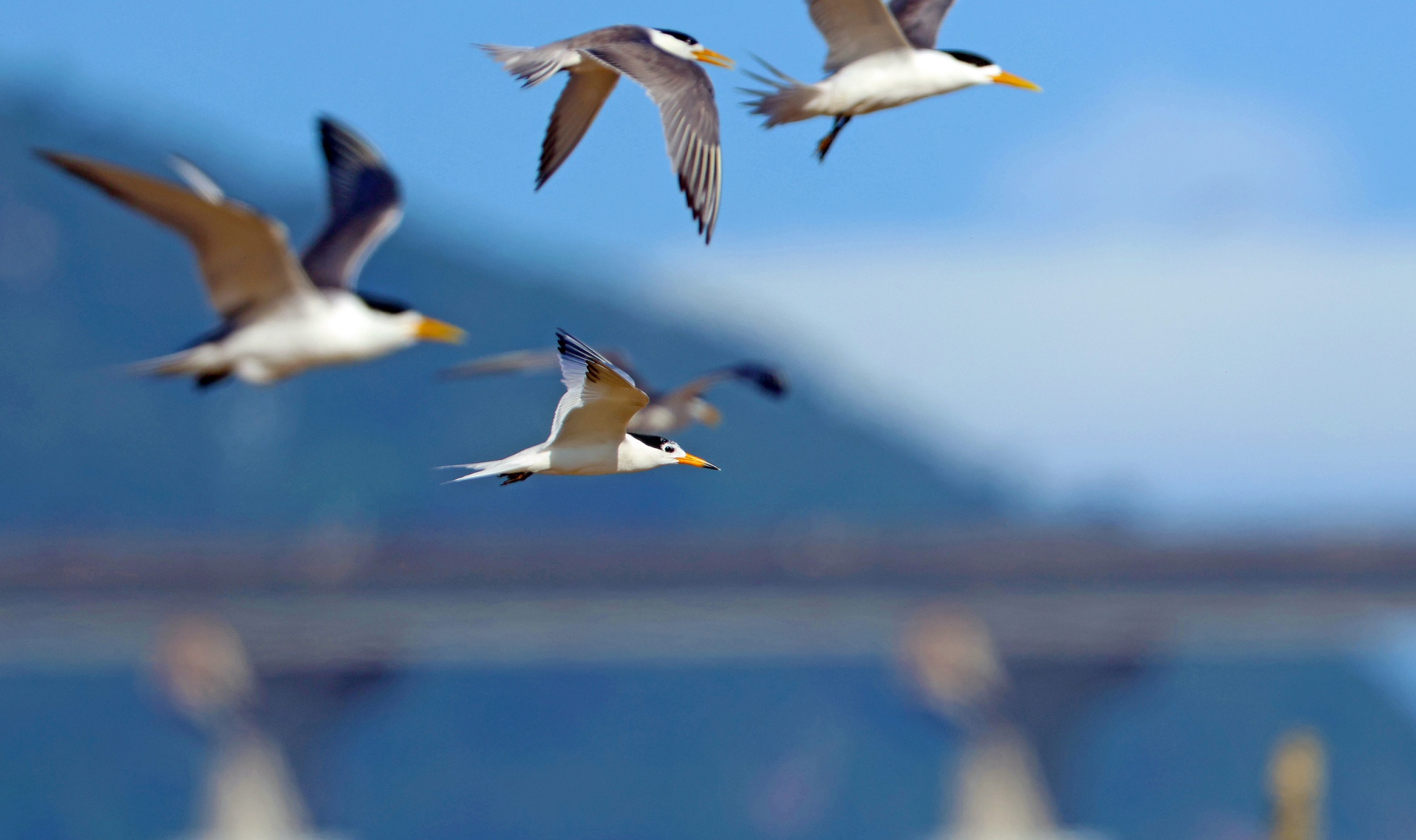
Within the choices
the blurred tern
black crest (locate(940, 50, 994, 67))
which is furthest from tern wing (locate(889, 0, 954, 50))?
the blurred tern

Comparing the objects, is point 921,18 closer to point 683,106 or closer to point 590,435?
point 683,106

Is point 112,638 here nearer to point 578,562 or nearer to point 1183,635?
point 578,562

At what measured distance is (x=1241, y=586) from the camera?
8106 centimetres

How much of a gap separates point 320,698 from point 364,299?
183 ft

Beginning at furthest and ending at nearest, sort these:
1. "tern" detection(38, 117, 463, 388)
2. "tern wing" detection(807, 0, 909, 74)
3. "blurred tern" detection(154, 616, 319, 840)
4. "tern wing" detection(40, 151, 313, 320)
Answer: "blurred tern" detection(154, 616, 319, 840)
"tern" detection(38, 117, 463, 388)
"tern wing" detection(40, 151, 313, 320)
"tern wing" detection(807, 0, 909, 74)

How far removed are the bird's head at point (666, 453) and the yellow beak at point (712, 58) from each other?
2.81 metres

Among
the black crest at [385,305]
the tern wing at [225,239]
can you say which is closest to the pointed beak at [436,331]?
the black crest at [385,305]

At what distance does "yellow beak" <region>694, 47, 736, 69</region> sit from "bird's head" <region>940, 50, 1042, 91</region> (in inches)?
57.1

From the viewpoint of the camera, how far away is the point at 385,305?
14562mm

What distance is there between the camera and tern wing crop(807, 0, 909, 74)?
11.5m

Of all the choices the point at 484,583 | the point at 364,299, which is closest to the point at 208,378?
the point at 364,299

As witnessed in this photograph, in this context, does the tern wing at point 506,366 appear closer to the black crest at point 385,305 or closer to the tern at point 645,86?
the black crest at point 385,305

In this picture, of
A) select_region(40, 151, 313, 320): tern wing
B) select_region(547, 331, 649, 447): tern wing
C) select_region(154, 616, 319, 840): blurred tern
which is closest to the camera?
select_region(547, 331, 649, 447): tern wing

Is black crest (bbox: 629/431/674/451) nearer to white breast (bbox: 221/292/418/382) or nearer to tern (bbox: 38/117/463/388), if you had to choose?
tern (bbox: 38/117/463/388)
